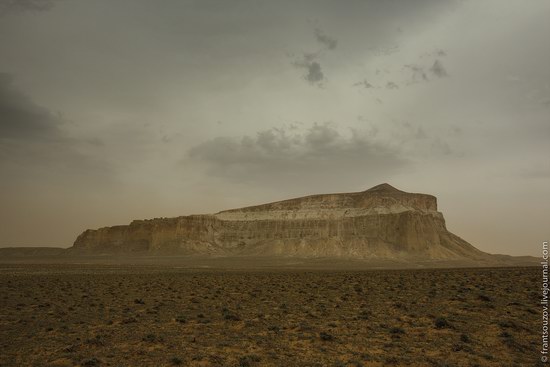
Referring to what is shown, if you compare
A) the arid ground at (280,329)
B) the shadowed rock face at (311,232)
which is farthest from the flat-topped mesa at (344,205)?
the arid ground at (280,329)

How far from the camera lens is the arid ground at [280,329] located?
1017cm

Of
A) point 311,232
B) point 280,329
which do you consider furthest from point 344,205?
point 280,329

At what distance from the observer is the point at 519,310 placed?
1485cm

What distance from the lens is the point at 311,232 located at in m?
111

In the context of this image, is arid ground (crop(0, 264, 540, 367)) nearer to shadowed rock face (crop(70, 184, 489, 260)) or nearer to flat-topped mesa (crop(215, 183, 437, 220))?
shadowed rock face (crop(70, 184, 489, 260))

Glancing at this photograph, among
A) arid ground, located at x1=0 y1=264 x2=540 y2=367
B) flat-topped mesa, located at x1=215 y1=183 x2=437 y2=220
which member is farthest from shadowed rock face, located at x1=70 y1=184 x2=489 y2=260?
arid ground, located at x1=0 y1=264 x2=540 y2=367

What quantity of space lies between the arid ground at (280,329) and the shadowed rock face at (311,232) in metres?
79.0

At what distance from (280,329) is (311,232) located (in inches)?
3878

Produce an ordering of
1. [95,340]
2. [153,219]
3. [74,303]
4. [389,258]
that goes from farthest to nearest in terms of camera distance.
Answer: [153,219] → [389,258] → [74,303] → [95,340]

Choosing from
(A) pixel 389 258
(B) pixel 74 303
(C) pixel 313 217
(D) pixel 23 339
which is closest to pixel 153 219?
(C) pixel 313 217

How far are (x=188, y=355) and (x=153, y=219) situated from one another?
382ft

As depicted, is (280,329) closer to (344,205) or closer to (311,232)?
(311,232)

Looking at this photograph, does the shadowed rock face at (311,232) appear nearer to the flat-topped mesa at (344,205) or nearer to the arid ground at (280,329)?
the flat-topped mesa at (344,205)

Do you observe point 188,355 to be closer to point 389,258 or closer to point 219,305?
point 219,305
